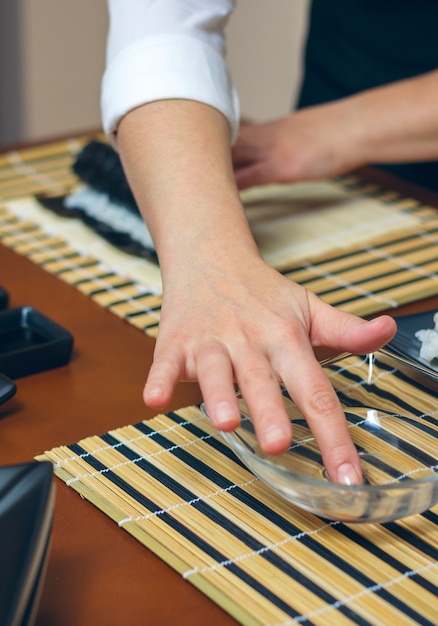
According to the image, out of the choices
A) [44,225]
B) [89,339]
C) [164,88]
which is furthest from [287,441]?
[44,225]

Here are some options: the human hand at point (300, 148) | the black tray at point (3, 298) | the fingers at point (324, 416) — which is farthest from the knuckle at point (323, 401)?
the human hand at point (300, 148)

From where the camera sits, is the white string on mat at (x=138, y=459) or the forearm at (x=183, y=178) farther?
the forearm at (x=183, y=178)

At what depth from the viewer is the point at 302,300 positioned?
676 millimetres

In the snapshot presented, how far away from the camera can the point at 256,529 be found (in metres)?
0.57

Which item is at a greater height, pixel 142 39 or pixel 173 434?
pixel 142 39

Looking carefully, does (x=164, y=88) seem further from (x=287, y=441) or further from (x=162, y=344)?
(x=287, y=441)

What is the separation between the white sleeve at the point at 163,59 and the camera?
0.91m

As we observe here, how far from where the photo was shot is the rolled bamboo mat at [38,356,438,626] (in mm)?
507

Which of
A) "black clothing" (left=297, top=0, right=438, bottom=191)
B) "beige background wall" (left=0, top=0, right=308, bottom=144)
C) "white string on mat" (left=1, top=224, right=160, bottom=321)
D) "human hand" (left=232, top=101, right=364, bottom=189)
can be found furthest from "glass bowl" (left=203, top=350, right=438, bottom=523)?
"beige background wall" (left=0, top=0, right=308, bottom=144)

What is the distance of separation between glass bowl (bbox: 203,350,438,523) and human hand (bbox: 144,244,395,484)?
0.02 meters

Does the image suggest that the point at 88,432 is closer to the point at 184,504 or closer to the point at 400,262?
the point at 184,504

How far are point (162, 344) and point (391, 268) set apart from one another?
1.30 ft

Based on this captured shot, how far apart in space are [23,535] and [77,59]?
2.44 meters

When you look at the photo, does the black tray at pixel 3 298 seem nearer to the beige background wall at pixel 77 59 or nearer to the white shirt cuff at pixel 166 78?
the white shirt cuff at pixel 166 78
